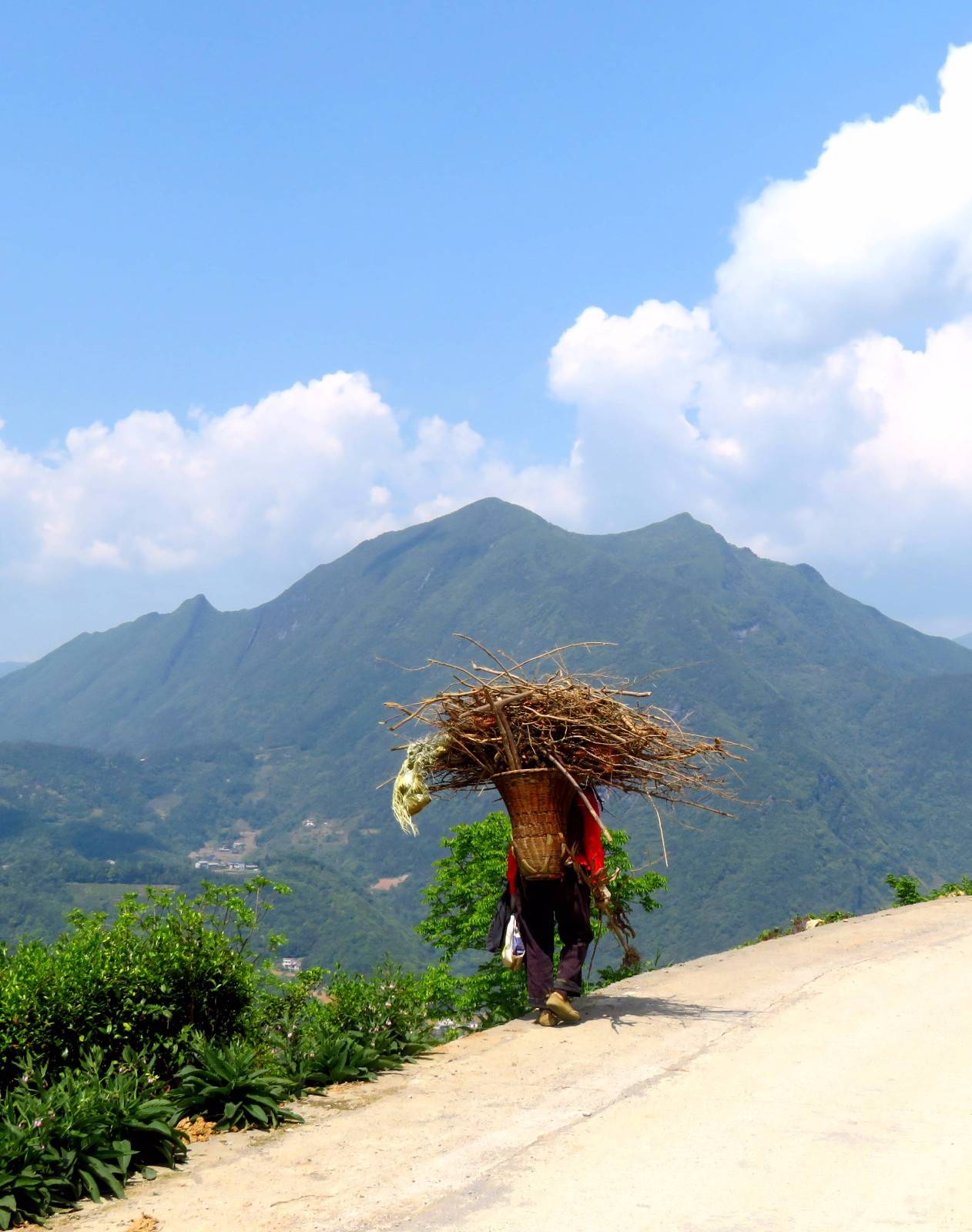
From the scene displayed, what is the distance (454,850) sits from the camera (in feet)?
56.1

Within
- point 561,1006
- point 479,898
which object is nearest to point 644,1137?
point 561,1006

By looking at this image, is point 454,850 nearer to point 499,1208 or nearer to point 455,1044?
point 455,1044

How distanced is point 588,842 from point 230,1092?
2.93m

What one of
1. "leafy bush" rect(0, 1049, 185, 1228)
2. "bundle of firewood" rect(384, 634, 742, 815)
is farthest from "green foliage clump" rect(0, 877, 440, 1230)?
"bundle of firewood" rect(384, 634, 742, 815)

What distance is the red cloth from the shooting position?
23.5ft

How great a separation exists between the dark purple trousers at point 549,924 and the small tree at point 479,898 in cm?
710

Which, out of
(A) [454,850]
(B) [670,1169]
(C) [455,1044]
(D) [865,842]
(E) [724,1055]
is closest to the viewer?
(B) [670,1169]

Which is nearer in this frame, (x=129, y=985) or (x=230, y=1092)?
(x=230, y=1092)

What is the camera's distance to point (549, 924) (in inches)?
286

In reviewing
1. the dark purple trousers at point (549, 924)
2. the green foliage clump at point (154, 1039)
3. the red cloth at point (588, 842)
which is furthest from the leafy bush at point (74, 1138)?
the red cloth at point (588, 842)

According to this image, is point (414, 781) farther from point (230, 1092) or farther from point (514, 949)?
point (230, 1092)

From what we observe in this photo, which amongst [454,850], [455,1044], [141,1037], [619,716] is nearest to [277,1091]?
[141,1037]

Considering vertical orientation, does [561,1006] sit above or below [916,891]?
above

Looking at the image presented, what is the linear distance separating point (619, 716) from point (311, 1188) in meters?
3.65
